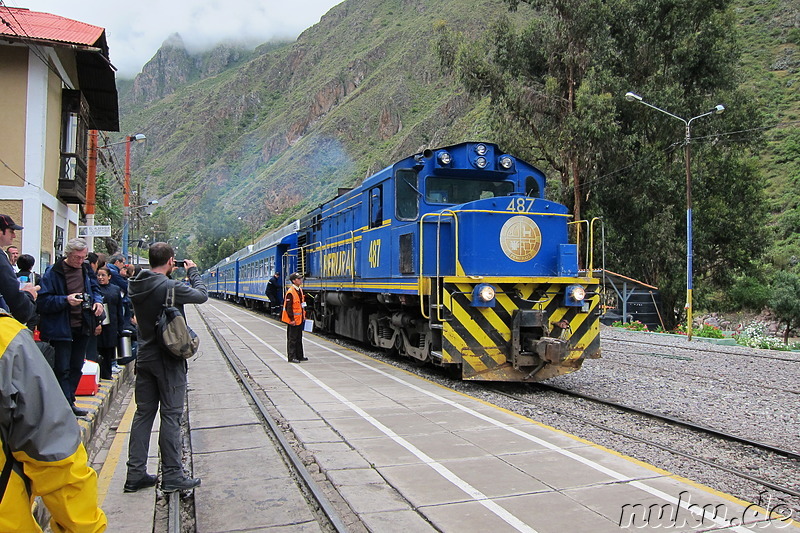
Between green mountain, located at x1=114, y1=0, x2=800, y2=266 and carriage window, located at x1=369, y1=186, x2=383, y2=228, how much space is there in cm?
3940

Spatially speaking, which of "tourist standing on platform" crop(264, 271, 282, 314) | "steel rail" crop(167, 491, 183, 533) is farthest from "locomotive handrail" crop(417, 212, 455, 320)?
"tourist standing on platform" crop(264, 271, 282, 314)

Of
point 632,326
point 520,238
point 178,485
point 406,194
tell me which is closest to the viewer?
point 178,485

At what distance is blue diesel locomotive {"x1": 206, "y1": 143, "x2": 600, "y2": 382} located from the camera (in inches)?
336

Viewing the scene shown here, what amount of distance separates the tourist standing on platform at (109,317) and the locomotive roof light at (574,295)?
20.6ft

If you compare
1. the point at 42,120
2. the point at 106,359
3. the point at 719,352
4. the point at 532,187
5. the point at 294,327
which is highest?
the point at 42,120

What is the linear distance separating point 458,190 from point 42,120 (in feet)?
31.8

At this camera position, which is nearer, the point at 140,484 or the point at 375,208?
the point at 140,484

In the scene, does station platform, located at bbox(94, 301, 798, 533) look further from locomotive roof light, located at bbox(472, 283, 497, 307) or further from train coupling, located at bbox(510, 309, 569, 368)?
locomotive roof light, located at bbox(472, 283, 497, 307)

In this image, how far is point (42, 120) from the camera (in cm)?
1321

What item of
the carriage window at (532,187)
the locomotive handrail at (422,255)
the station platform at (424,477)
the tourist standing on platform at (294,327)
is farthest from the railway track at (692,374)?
the tourist standing on platform at (294,327)

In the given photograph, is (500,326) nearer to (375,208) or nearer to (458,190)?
(458,190)

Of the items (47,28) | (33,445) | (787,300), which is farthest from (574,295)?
(787,300)

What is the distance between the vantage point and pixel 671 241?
1091 inches

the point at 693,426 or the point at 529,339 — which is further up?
the point at 529,339
